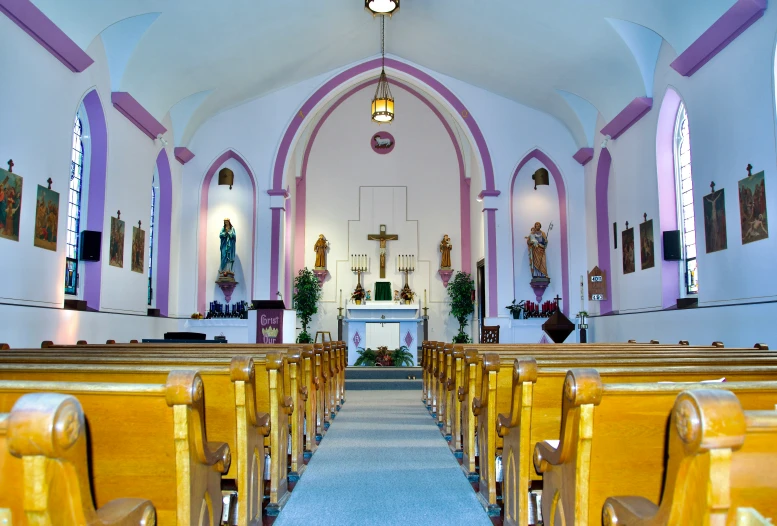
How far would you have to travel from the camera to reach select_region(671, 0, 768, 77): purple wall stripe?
6.54 m

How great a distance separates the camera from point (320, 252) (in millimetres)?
15008

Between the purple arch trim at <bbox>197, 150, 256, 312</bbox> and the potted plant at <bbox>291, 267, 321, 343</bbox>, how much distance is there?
156cm

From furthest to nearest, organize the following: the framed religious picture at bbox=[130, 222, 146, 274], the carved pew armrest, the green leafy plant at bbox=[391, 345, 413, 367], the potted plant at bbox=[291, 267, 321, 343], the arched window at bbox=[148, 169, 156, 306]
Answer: the potted plant at bbox=[291, 267, 321, 343] → the green leafy plant at bbox=[391, 345, 413, 367] → the arched window at bbox=[148, 169, 156, 306] → the framed religious picture at bbox=[130, 222, 146, 274] → the carved pew armrest

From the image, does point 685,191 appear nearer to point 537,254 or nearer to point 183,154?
point 537,254

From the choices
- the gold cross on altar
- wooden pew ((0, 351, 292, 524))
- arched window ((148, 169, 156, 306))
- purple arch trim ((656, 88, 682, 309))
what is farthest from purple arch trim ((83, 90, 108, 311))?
purple arch trim ((656, 88, 682, 309))

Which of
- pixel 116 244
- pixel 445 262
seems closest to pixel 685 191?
pixel 445 262

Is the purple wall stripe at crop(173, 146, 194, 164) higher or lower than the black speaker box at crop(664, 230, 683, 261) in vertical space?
higher

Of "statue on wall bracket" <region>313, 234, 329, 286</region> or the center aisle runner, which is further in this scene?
"statue on wall bracket" <region>313, 234, 329, 286</region>

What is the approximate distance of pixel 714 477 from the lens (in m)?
1.08

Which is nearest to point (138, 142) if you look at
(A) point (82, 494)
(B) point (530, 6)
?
(B) point (530, 6)

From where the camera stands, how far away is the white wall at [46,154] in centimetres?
655

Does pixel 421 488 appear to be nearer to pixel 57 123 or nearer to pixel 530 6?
pixel 57 123

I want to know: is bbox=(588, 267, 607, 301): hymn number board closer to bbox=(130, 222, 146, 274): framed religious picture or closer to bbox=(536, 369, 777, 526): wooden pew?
bbox=(130, 222, 146, 274): framed religious picture

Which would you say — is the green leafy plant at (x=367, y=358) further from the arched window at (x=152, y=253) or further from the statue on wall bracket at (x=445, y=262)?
the arched window at (x=152, y=253)
